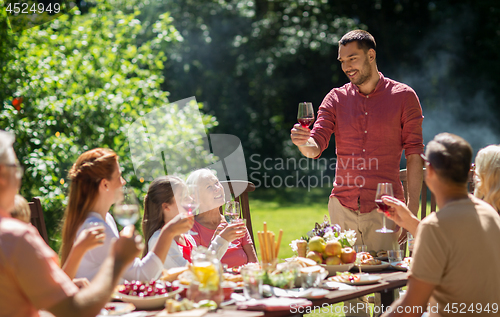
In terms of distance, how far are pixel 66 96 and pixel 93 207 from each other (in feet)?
10.8

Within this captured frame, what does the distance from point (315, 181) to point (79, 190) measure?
12.2 metres

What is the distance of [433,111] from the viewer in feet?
44.7

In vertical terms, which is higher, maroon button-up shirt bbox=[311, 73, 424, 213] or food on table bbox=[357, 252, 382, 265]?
maroon button-up shirt bbox=[311, 73, 424, 213]

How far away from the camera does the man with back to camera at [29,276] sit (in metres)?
1.57

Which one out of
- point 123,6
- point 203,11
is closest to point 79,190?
point 123,6

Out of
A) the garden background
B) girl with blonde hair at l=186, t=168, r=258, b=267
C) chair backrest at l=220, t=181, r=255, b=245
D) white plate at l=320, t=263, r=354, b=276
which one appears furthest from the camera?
the garden background

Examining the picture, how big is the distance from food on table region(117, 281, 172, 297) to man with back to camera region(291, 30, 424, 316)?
5.25 ft

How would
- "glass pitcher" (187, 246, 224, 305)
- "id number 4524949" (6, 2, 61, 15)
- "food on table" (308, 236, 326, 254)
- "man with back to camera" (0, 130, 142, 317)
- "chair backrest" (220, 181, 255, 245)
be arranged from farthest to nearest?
"id number 4524949" (6, 2, 61, 15) < "chair backrest" (220, 181, 255, 245) < "food on table" (308, 236, 326, 254) < "glass pitcher" (187, 246, 224, 305) < "man with back to camera" (0, 130, 142, 317)

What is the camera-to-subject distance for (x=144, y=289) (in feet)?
6.96

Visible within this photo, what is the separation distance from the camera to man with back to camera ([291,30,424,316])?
352 centimetres

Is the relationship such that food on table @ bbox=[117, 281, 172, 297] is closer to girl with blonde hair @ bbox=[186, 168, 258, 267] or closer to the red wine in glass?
girl with blonde hair @ bbox=[186, 168, 258, 267]

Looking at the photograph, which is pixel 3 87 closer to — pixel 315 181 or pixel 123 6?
pixel 123 6

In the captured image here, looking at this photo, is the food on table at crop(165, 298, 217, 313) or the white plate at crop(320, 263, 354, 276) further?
the white plate at crop(320, 263, 354, 276)

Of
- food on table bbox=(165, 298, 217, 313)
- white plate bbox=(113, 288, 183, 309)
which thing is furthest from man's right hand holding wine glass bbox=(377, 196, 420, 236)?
white plate bbox=(113, 288, 183, 309)
